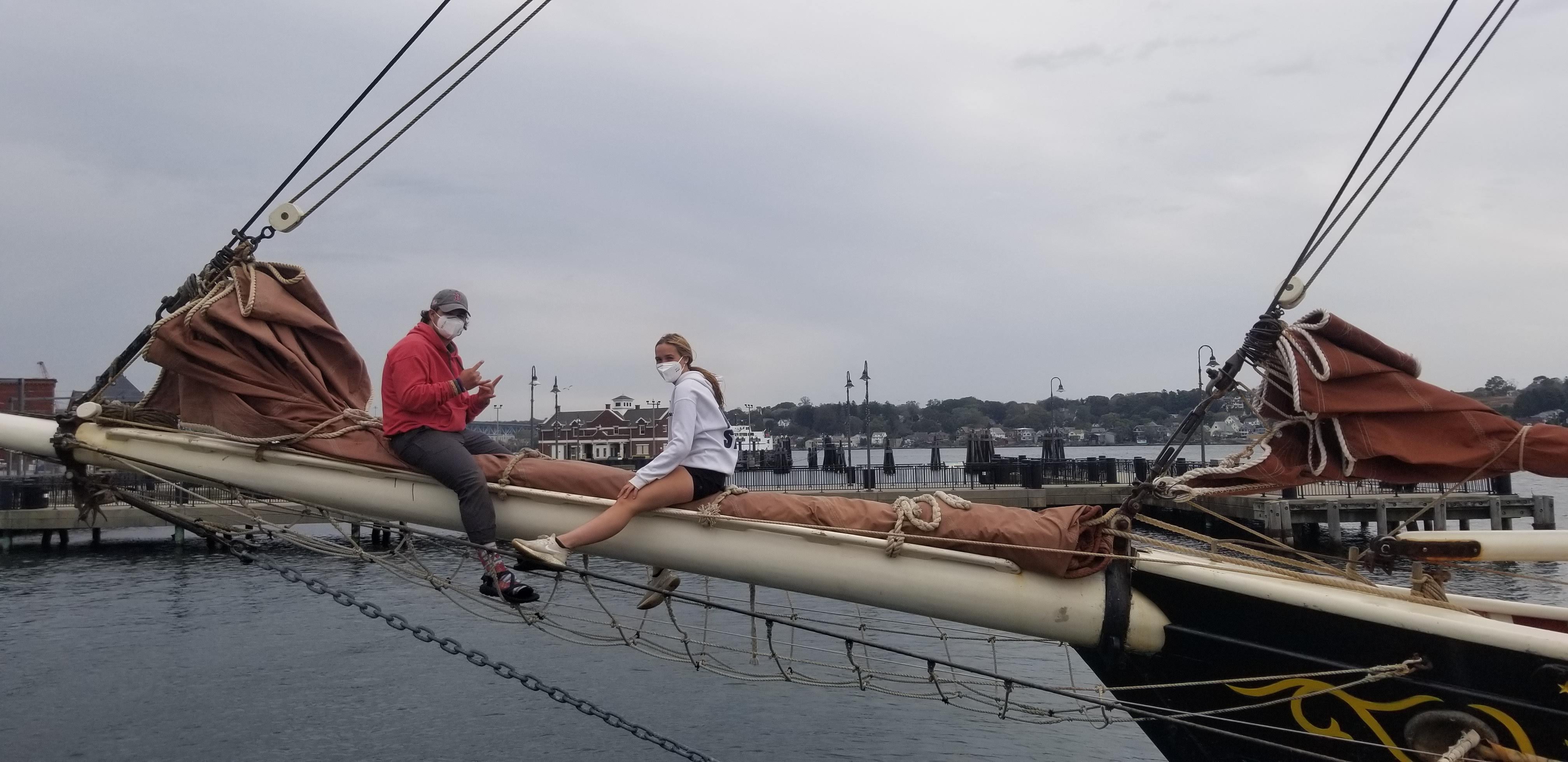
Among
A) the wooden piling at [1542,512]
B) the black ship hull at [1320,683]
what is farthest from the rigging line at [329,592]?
the wooden piling at [1542,512]

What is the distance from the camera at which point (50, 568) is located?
27.1 metres

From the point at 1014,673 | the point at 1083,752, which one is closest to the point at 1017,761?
the point at 1083,752

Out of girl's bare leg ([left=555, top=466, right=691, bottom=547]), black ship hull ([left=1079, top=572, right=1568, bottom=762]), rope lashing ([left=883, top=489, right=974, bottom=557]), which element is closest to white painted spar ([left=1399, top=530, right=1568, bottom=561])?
black ship hull ([left=1079, top=572, right=1568, bottom=762])

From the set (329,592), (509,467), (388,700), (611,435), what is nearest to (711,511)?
(509,467)

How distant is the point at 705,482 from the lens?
4652 millimetres

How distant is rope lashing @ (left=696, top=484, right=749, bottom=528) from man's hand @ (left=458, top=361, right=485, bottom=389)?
1.20 metres

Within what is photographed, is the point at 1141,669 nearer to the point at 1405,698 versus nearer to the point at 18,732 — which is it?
the point at 1405,698

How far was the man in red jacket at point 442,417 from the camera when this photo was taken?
4617mm

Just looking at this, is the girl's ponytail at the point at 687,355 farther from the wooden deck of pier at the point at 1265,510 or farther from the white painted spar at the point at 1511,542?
the wooden deck of pier at the point at 1265,510

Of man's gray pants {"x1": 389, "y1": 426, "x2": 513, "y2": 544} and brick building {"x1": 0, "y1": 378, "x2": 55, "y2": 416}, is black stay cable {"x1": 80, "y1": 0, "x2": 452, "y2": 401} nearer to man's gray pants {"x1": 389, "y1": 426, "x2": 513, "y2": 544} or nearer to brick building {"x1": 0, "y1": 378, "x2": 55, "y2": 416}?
man's gray pants {"x1": 389, "y1": 426, "x2": 513, "y2": 544}

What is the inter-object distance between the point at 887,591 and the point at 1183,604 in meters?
1.26

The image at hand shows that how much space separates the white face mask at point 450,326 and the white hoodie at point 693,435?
1.09m

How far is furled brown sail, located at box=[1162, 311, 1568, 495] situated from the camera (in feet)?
13.4

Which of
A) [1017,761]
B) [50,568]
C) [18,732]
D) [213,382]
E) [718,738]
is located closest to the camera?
[213,382]
